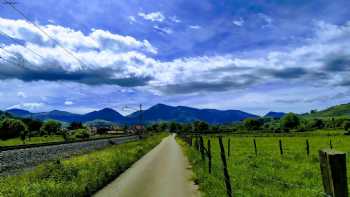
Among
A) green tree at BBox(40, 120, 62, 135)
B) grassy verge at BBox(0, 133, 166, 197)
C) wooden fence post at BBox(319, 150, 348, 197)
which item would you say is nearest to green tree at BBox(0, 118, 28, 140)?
green tree at BBox(40, 120, 62, 135)

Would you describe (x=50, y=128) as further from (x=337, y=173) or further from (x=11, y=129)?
(x=337, y=173)

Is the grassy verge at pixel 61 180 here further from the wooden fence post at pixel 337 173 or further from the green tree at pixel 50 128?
the green tree at pixel 50 128

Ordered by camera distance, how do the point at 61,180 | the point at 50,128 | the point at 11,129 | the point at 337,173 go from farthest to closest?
the point at 50,128 < the point at 11,129 < the point at 61,180 < the point at 337,173

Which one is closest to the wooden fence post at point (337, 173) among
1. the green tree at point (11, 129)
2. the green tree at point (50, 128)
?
the green tree at point (11, 129)

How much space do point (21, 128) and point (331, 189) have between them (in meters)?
118

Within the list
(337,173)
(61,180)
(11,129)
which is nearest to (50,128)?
(11,129)

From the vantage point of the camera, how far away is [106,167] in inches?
880

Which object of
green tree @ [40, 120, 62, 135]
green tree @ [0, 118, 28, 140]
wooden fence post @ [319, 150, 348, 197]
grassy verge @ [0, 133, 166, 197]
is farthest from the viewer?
green tree @ [40, 120, 62, 135]

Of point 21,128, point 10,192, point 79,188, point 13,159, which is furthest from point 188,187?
point 21,128

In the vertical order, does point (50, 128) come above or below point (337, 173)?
above

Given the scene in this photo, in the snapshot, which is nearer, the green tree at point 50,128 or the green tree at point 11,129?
the green tree at point 11,129

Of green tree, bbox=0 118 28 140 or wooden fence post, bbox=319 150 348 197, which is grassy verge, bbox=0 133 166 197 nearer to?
wooden fence post, bbox=319 150 348 197

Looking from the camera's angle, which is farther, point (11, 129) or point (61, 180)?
point (11, 129)

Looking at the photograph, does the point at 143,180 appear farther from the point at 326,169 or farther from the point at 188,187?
the point at 326,169
